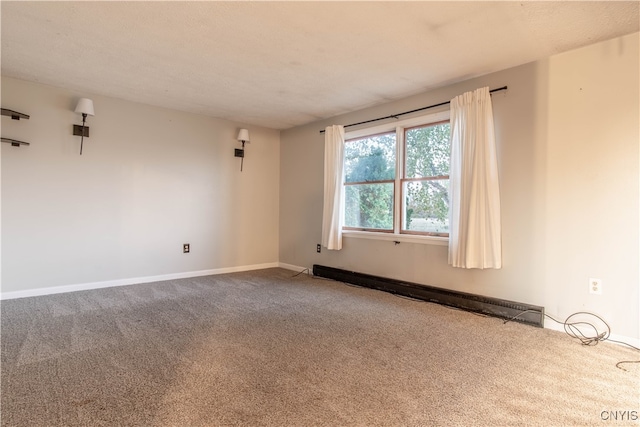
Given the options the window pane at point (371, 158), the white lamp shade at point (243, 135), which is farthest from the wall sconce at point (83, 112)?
the window pane at point (371, 158)

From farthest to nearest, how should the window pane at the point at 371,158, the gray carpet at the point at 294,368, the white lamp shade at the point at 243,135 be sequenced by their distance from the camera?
the white lamp shade at the point at 243,135
the window pane at the point at 371,158
the gray carpet at the point at 294,368

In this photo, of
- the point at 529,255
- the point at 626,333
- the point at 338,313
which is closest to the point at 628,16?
the point at 529,255

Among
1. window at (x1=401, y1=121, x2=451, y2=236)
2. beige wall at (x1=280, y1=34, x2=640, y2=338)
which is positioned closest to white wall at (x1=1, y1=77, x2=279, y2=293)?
window at (x1=401, y1=121, x2=451, y2=236)

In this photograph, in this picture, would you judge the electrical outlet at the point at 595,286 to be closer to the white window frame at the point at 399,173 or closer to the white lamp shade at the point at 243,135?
the white window frame at the point at 399,173

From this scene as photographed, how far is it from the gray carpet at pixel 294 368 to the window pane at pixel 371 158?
1695mm

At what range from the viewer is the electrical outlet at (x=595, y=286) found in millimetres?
2473

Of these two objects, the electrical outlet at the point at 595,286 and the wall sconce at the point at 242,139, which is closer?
the electrical outlet at the point at 595,286

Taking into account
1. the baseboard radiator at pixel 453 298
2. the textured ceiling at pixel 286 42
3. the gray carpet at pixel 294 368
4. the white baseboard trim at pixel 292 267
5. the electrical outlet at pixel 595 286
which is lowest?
the gray carpet at pixel 294 368

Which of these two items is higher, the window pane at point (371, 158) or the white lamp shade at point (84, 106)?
the white lamp shade at point (84, 106)

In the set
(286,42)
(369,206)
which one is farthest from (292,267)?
(286,42)

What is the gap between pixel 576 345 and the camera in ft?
7.61

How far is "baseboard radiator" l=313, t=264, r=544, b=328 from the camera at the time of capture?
2.75m

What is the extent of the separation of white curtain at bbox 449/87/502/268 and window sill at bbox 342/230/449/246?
0.82ft

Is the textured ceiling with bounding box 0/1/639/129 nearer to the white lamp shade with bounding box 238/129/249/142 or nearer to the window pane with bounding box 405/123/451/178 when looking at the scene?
the window pane with bounding box 405/123/451/178
